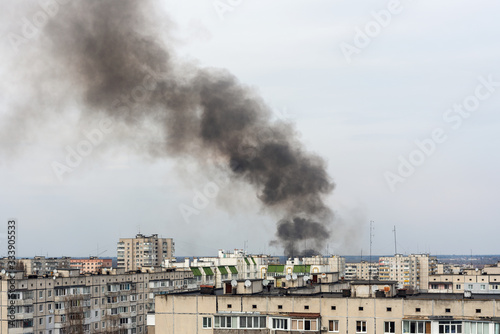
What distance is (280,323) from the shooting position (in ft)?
124

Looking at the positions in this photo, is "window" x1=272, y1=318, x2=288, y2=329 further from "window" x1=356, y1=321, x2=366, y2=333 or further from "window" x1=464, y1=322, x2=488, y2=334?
"window" x1=464, y1=322, x2=488, y2=334

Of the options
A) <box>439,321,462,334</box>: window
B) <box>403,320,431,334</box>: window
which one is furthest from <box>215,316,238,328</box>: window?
<box>439,321,462,334</box>: window

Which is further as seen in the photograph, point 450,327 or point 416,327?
point 416,327

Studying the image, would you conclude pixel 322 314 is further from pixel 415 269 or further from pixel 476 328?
pixel 415 269

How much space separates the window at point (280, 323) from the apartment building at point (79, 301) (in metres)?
31.6

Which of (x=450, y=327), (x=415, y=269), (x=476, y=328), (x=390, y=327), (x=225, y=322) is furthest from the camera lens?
(x=415, y=269)

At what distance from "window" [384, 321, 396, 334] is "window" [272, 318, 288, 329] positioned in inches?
203

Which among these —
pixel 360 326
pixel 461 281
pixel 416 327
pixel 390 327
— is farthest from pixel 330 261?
pixel 416 327

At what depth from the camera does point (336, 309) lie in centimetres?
3756

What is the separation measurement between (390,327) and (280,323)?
5.70 m

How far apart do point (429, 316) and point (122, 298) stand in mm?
49345

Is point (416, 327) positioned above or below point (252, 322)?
below

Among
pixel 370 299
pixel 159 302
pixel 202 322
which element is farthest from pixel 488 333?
pixel 159 302

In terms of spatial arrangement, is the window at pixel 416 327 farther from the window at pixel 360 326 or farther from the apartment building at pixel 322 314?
the window at pixel 360 326
